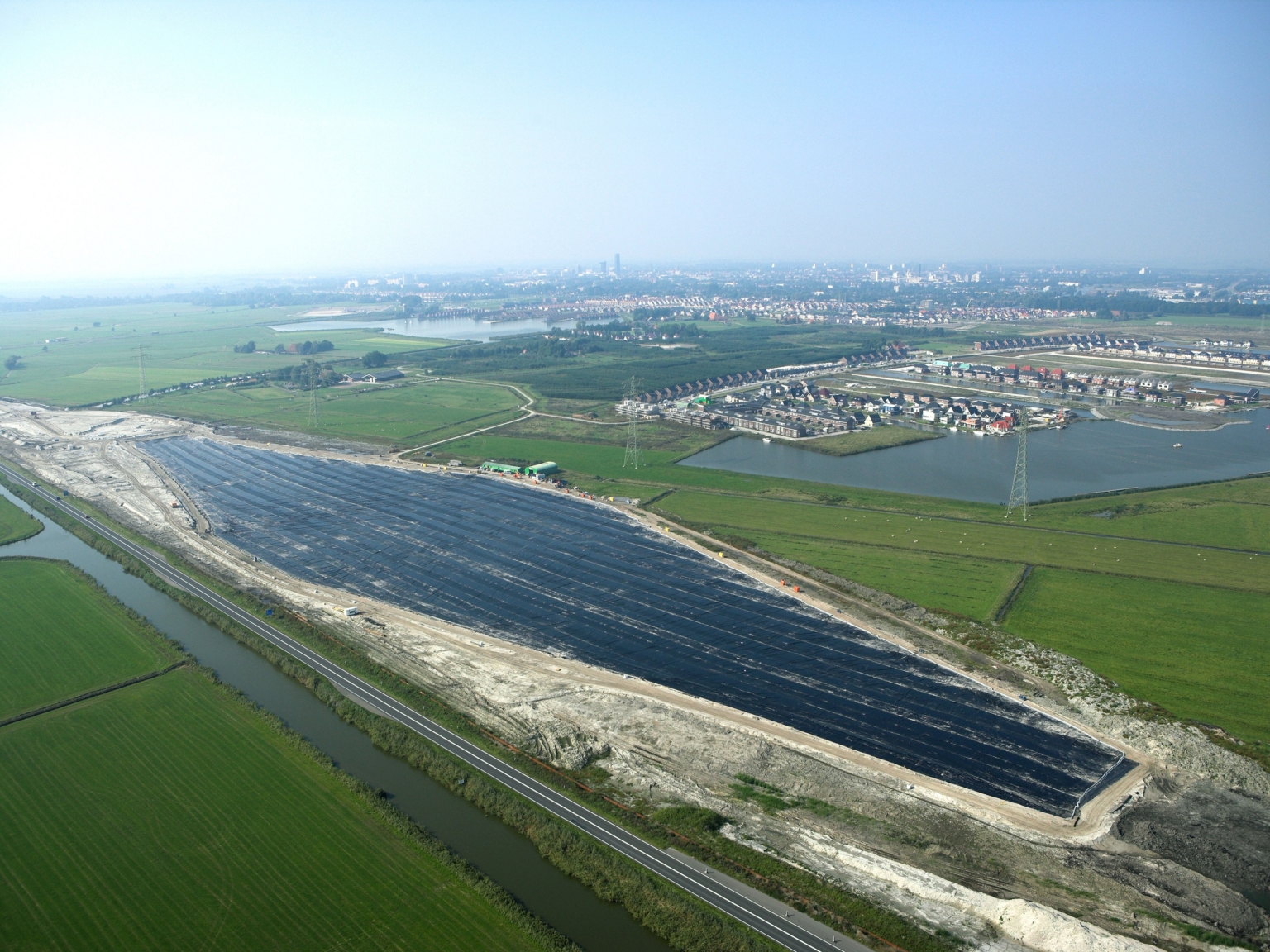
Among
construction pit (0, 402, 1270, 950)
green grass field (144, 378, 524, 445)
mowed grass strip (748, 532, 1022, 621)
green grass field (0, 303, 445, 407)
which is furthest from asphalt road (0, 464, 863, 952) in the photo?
green grass field (0, 303, 445, 407)

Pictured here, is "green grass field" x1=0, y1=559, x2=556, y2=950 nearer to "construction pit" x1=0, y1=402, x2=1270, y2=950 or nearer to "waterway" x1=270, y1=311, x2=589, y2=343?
"construction pit" x1=0, y1=402, x2=1270, y2=950

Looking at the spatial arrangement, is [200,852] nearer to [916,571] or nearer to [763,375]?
[916,571]

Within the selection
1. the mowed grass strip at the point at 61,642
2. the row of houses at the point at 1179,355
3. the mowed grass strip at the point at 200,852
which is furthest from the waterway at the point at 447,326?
the mowed grass strip at the point at 200,852

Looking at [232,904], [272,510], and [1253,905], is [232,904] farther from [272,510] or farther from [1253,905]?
[272,510]

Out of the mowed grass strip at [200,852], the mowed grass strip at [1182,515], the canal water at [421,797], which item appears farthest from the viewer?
the mowed grass strip at [1182,515]

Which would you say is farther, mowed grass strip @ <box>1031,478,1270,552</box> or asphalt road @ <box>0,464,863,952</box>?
mowed grass strip @ <box>1031,478,1270,552</box>

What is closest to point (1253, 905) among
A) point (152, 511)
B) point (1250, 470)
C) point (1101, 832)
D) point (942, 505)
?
point (1101, 832)

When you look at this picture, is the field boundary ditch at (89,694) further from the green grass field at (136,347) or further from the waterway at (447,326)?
the waterway at (447,326)
